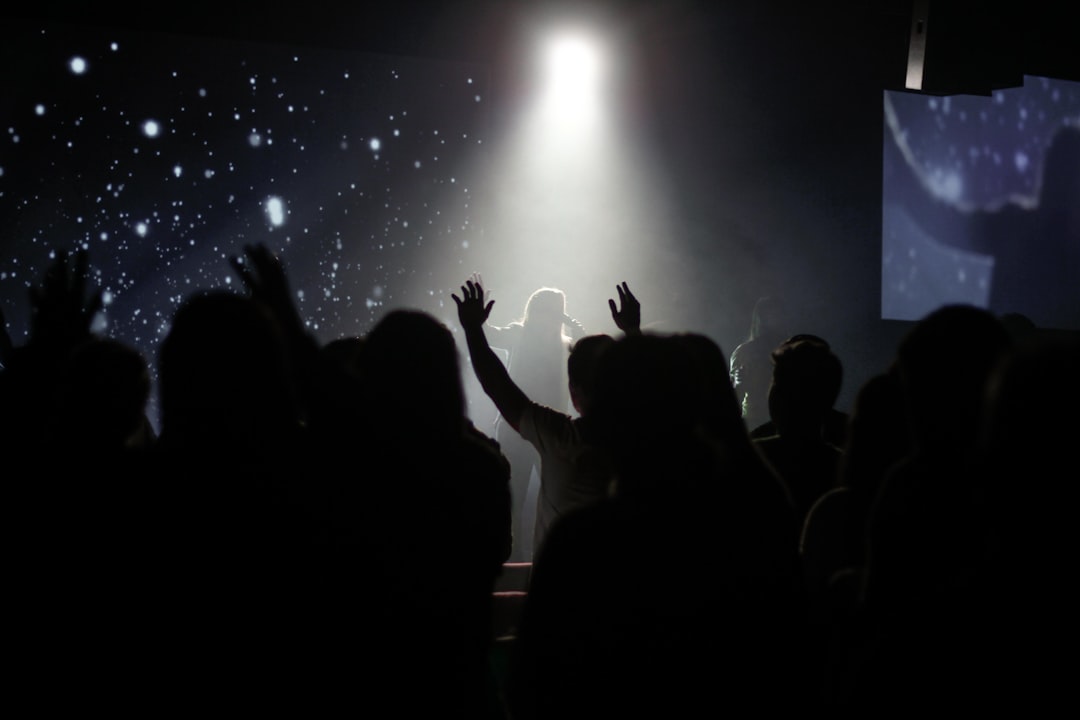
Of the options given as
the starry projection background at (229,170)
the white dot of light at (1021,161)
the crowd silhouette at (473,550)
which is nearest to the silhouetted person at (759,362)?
the starry projection background at (229,170)

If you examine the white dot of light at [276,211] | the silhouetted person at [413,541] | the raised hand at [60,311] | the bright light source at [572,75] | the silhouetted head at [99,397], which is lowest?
the silhouetted person at [413,541]

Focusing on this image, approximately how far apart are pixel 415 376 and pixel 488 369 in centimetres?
111

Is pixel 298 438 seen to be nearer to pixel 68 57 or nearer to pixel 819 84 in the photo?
pixel 68 57

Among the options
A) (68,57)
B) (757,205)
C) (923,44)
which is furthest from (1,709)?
(757,205)

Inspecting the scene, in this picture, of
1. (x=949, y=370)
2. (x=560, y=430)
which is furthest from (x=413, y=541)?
(x=560, y=430)

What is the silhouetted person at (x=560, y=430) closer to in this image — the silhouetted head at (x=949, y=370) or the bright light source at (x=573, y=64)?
the silhouetted head at (x=949, y=370)

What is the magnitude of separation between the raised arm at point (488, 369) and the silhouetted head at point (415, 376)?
916 millimetres

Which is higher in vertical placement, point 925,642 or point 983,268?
point 983,268

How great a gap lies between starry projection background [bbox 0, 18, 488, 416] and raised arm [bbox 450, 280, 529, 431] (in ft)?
10.5

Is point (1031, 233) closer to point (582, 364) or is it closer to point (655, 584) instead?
point (582, 364)

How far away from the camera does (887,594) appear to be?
1.24m

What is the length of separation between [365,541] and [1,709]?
0.53 metres

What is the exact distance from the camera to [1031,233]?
630cm

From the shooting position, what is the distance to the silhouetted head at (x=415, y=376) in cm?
146
